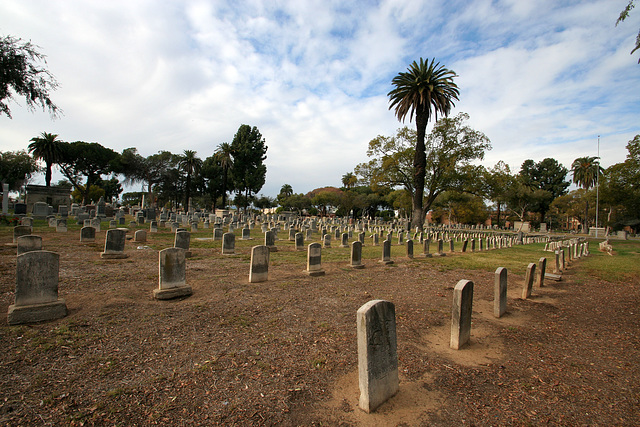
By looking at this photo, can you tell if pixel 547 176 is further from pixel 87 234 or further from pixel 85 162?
pixel 85 162

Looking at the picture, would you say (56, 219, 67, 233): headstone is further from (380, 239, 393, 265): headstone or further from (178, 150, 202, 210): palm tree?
(178, 150, 202, 210): palm tree

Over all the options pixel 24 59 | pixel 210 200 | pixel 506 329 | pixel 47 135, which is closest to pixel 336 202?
pixel 210 200

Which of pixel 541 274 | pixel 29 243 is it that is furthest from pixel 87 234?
pixel 541 274

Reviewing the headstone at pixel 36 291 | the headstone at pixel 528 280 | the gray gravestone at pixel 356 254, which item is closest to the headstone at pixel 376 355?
the headstone at pixel 36 291

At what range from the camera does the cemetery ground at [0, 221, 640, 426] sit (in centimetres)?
281

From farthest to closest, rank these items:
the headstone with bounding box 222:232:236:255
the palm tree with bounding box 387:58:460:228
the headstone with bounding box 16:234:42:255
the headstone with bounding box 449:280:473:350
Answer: the palm tree with bounding box 387:58:460:228 → the headstone with bounding box 222:232:236:255 → the headstone with bounding box 16:234:42:255 → the headstone with bounding box 449:280:473:350

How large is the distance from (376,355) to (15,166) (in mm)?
60394

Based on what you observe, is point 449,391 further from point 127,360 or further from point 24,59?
point 24,59

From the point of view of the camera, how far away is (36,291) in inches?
184

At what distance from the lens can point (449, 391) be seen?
3.31 meters

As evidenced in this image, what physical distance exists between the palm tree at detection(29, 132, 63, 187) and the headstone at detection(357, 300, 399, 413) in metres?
56.7

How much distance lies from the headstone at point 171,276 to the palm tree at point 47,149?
2037 inches

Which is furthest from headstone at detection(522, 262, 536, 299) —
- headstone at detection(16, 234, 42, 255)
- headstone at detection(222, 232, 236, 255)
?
headstone at detection(16, 234, 42, 255)

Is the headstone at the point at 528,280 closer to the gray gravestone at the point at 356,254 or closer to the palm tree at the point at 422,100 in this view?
the gray gravestone at the point at 356,254
